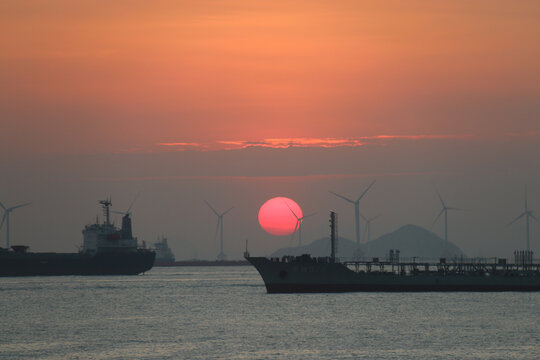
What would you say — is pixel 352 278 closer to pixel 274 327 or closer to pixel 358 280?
pixel 358 280

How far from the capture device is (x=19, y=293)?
16488 cm

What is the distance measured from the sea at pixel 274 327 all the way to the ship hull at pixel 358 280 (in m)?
1.75

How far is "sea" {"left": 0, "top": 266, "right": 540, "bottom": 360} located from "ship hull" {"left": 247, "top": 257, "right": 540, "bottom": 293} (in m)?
1.75

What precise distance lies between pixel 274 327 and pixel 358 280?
163 feet

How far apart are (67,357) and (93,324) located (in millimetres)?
28756

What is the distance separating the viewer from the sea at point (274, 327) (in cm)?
7600

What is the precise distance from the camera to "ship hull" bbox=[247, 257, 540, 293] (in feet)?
463

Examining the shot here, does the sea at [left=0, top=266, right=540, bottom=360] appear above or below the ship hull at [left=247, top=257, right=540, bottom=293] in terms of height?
below

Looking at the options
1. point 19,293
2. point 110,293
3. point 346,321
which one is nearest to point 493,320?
point 346,321

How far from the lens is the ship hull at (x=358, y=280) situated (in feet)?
463

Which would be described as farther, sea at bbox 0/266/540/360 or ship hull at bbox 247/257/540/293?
ship hull at bbox 247/257/540/293

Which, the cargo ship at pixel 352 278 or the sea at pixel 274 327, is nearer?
the sea at pixel 274 327

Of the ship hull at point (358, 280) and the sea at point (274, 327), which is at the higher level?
the ship hull at point (358, 280)

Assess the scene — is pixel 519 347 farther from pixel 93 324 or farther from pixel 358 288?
pixel 358 288
